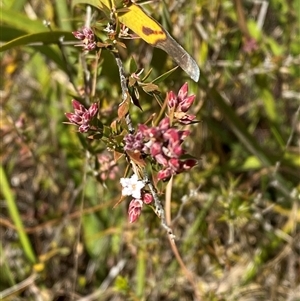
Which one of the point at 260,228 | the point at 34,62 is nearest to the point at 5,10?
the point at 34,62

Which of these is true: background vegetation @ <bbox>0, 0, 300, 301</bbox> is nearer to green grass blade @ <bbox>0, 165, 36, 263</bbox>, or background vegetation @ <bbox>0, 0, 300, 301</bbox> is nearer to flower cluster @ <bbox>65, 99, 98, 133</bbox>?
green grass blade @ <bbox>0, 165, 36, 263</bbox>

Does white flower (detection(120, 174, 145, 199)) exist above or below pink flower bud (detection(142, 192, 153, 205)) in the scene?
above

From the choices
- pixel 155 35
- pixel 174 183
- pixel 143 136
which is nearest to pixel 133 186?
pixel 143 136

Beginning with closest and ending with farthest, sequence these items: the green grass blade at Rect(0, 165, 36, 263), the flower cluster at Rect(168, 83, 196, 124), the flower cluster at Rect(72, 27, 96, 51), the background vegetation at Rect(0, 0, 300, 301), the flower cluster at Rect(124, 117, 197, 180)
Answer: the flower cluster at Rect(124, 117, 197, 180) → the flower cluster at Rect(168, 83, 196, 124) → the flower cluster at Rect(72, 27, 96, 51) → the background vegetation at Rect(0, 0, 300, 301) → the green grass blade at Rect(0, 165, 36, 263)

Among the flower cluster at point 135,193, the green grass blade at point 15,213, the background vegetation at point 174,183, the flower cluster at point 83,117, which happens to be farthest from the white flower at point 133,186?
the green grass blade at point 15,213

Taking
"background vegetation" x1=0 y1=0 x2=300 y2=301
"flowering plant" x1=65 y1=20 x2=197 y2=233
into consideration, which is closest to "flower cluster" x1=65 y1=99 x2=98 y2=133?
"flowering plant" x1=65 y1=20 x2=197 y2=233

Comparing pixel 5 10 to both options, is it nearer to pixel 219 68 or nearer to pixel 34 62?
pixel 34 62

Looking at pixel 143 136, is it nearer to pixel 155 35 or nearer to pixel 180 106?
pixel 180 106

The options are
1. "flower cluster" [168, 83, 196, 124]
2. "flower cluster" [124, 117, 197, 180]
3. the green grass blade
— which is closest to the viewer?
"flower cluster" [124, 117, 197, 180]
